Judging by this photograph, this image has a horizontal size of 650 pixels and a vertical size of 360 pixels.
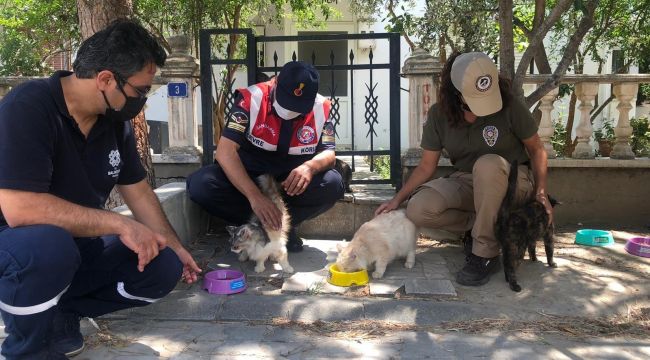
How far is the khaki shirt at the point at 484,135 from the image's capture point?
3932mm

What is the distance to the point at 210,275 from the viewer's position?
3.66 meters

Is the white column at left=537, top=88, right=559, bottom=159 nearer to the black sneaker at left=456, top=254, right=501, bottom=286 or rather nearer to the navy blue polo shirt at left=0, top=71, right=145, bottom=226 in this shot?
the black sneaker at left=456, top=254, right=501, bottom=286

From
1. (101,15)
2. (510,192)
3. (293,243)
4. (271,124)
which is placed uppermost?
(101,15)

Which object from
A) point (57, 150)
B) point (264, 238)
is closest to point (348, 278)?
point (264, 238)

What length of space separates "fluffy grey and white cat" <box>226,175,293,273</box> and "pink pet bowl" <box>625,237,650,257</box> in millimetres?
2899

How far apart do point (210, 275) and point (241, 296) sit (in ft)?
0.95

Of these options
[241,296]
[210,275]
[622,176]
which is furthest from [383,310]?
[622,176]

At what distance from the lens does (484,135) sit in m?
4.00

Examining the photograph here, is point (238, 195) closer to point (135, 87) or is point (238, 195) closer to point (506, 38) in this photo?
point (135, 87)

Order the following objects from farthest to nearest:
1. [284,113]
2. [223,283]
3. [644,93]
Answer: [644,93], [284,113], [223,283]

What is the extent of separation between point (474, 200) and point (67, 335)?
8.94 ft

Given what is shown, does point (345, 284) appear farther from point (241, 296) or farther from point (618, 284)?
point (618, 284)

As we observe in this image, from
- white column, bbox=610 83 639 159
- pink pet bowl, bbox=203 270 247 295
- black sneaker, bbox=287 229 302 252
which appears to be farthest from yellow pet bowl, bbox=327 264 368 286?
white column, bbox=610 83 639 159

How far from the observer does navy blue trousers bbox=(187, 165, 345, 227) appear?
4125mm
